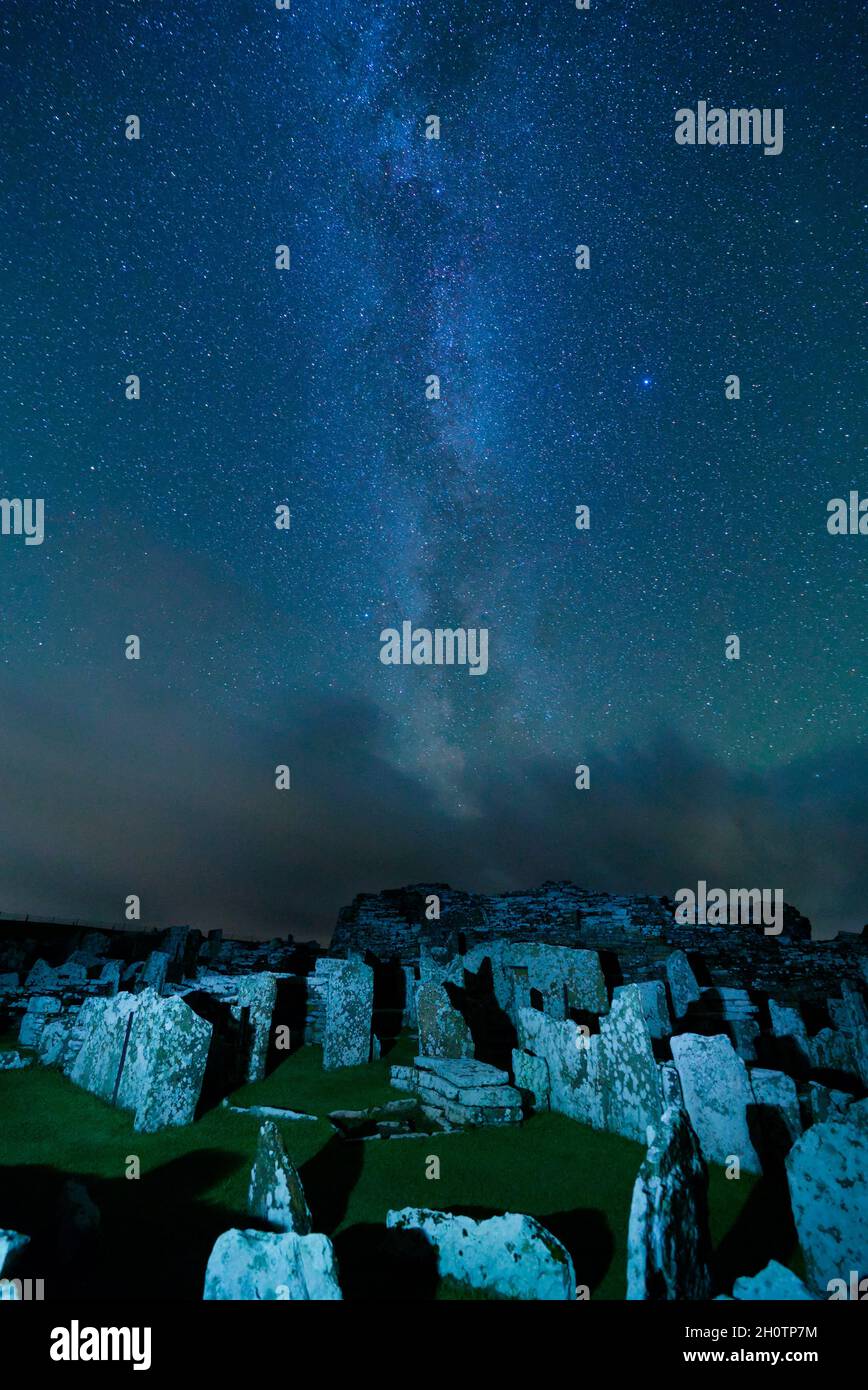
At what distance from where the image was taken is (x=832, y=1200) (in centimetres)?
470

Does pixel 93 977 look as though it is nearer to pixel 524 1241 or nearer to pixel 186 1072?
pixel 186 1072

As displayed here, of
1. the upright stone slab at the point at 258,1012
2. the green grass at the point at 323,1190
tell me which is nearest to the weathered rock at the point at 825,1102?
the green grass at the point at 323,1190

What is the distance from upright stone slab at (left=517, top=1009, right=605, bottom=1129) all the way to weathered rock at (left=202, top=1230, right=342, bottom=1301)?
5.94 m

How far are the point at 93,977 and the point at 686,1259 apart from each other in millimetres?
19817

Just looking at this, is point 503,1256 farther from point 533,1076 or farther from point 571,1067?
point 533,1076

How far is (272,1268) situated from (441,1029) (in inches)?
294

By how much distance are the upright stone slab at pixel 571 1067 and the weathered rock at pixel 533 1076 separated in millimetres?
106

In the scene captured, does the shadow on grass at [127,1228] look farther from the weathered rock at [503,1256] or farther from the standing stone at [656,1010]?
the standing stone at [656,1010]

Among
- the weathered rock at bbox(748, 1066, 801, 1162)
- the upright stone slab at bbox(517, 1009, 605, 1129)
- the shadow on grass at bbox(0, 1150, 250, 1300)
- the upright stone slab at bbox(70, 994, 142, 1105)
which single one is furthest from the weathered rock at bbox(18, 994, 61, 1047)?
the weathered rock at bbox(748, 1066, 801, 1162)

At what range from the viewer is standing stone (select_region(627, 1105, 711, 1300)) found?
3.87m

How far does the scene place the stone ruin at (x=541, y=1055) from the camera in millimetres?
4160

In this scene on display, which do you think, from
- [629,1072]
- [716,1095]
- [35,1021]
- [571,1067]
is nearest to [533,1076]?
[571,1067]

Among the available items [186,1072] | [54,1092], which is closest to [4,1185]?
[186,1072]

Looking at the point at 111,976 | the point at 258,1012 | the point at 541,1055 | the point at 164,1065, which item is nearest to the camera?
the point at 164,1065
